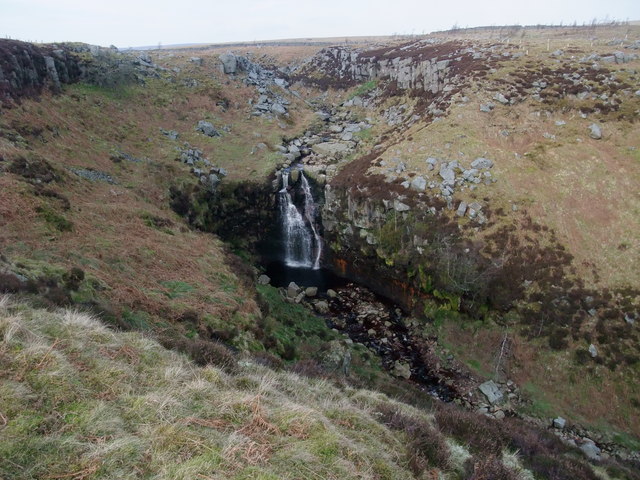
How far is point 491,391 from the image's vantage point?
21.4 meters

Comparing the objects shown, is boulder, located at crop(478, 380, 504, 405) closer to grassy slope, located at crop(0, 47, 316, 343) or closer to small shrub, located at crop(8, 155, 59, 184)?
grassy slope, located at crop(0, 47, 316, 343)

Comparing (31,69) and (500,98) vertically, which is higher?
(31,69)

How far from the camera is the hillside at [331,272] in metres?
6.74

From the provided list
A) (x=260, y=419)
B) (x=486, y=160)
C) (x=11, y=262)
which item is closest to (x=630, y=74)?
(x=486, y=160)

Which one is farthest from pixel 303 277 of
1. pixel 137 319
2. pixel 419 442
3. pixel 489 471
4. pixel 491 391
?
pixel 489 471

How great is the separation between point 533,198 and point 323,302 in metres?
17.3

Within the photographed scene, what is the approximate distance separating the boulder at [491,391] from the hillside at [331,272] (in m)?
0.33

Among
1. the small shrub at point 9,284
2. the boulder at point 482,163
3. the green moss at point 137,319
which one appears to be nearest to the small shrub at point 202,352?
the green moss at point 137,319

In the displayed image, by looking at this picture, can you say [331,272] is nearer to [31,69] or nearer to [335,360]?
[335,360]

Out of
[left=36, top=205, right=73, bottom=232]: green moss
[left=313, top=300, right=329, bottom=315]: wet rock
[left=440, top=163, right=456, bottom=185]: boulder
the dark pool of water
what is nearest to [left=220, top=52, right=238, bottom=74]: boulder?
the dark pool of water

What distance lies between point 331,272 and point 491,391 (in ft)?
54.0

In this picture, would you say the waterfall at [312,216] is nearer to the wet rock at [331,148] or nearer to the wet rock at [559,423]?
the wet rock at [331,148]

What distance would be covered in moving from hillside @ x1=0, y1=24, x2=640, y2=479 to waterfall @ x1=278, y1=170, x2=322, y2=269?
20.4 inches

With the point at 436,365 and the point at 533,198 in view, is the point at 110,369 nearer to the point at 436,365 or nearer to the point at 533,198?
the point at 436,365
